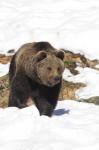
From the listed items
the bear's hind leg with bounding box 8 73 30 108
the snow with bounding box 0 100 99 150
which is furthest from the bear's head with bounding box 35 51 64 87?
the snow with bounding box 0 100 99 150

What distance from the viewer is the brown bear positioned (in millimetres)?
9477

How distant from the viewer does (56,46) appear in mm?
15953

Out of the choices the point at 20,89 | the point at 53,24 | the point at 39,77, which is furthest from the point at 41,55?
the point at 53,24

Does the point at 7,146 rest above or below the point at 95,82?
above

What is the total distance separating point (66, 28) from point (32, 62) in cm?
759

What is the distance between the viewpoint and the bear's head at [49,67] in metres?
9.38

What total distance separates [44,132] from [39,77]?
2.37 meters

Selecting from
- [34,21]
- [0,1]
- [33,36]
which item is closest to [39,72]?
[33,36]

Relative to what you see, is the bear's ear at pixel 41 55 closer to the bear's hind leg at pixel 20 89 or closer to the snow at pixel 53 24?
the bear's hind leg at pixel 20 89

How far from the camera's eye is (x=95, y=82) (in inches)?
537

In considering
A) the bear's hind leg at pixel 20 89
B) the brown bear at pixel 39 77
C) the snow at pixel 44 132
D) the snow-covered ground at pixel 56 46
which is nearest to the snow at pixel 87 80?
the snow-covered ground at pixel 56 46

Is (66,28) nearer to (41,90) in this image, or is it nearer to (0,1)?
(0,1)

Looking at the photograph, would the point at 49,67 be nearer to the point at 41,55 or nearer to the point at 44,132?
the point at 41,55

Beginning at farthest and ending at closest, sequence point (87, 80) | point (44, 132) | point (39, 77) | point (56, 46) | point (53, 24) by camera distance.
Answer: point (53, 24) → point (56, 46) → point (87, 80) → point (39, 77) → point (44, 132)
